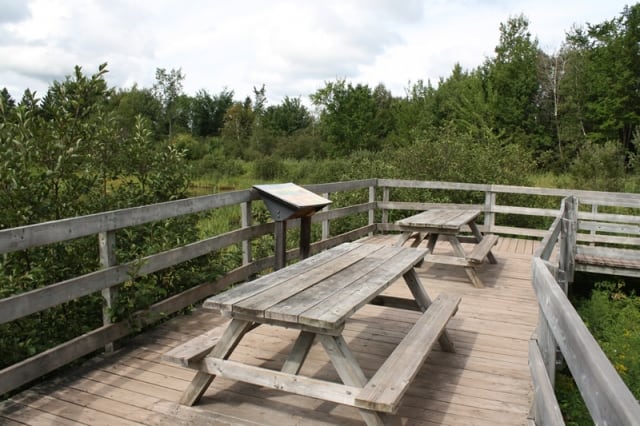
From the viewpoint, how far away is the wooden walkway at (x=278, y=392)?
9.96 ft

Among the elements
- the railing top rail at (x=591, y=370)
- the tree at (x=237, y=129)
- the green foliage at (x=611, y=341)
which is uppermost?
the tree at (x=237, y=129)

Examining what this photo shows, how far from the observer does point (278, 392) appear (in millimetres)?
3355

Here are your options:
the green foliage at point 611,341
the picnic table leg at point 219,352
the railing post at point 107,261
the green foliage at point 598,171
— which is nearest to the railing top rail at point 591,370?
the picnic table leg at point 219,352

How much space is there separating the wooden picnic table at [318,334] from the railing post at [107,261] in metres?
1.03

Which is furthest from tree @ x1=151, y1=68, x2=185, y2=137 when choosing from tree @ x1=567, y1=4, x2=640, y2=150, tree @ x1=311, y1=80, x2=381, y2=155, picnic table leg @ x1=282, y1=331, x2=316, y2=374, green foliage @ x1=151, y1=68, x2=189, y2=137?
picnic table leg @ x1=282, y1=331, x2=316, y2=374

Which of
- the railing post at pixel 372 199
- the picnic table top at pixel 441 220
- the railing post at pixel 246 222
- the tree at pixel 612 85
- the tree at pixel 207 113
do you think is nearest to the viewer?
the railing post at pixel 246 222

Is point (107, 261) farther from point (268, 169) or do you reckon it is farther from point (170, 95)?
point (170, 95)

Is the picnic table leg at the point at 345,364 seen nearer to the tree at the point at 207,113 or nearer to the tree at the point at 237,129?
the tree at the point at 237,129

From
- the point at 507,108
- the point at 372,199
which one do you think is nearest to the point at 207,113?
the point at 507,108

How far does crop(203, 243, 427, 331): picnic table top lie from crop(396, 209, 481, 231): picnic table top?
176cm

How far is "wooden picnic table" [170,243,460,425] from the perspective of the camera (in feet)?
8.65

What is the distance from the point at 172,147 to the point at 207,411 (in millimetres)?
2933

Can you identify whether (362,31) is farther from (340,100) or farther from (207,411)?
(340,100)

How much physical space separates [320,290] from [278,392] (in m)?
0.73
